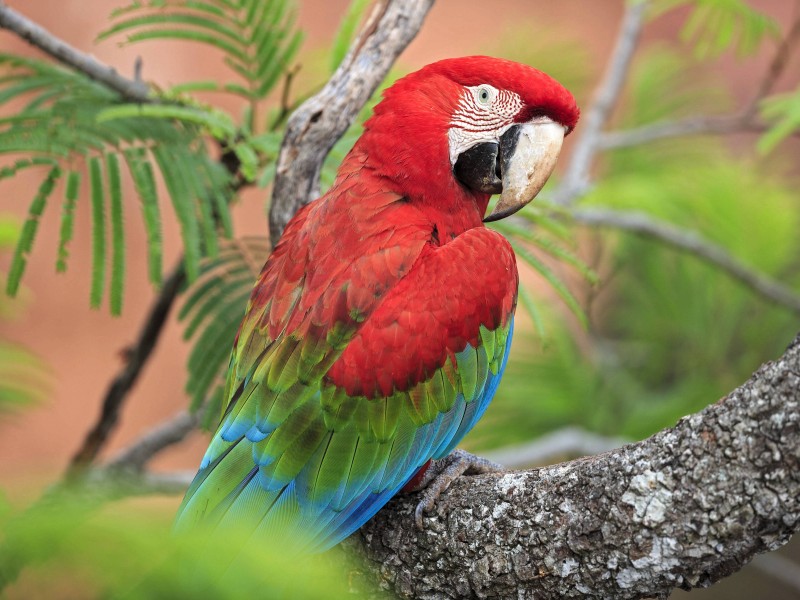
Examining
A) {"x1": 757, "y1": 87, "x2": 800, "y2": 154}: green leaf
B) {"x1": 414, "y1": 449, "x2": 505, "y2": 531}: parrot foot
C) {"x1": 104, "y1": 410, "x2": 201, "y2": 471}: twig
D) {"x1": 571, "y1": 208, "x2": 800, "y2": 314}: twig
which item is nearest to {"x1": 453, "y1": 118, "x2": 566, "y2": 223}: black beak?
{"x1": 414, "y1": 449, "x2": 505, "y2": 531}: parrot foot

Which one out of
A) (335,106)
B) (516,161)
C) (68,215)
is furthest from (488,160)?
(68,215)

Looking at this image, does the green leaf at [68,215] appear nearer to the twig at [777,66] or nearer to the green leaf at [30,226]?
the green leaf at [30,226]

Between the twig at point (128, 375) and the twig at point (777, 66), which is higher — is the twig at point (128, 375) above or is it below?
below

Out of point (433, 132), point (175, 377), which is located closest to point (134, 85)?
point (433, 132)

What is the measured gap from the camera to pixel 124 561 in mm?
325

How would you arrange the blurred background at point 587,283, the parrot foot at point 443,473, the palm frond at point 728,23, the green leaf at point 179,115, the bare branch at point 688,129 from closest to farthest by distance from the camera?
the parrot foot at point 443,473
the green leaf at point 179,115
the palm frond at point 728,23
the bare branch at point 688,129
the blurred background at point 587,283

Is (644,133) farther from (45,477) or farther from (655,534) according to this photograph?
(45,477)

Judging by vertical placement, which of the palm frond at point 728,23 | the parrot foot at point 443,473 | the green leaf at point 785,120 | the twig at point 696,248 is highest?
the palm frond at point 728,23

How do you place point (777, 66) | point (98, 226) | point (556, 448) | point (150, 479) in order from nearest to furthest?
point (98, 226), point (150, 479), point (777, 66), point (556, 448)

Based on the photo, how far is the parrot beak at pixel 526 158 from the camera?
1098mm

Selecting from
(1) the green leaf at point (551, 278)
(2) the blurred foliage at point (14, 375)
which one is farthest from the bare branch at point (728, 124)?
(2) the blurred foliage at point (14, 375)

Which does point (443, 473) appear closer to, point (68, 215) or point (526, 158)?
point (526, 158)

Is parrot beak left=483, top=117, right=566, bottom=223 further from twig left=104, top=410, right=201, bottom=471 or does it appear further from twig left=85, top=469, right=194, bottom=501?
twig left=104, top=410, right=201, bottom=471

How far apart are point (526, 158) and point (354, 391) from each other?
402mm
